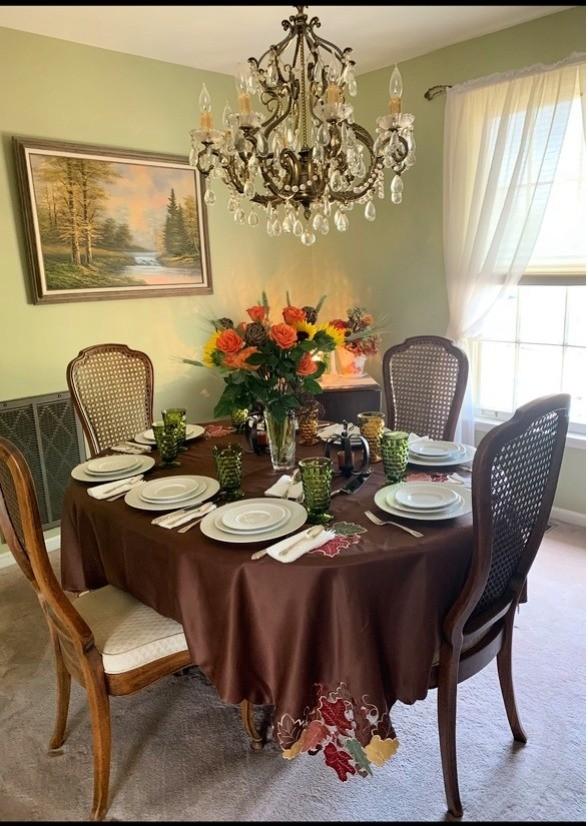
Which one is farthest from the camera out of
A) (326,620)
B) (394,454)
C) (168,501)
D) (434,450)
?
(434,450)

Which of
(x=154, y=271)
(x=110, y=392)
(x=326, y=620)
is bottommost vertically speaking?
(x=326, y=620)

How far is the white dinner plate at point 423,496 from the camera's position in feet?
5.40

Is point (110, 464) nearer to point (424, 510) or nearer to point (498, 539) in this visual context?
point (424, 510)

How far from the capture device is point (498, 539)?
5.08ft

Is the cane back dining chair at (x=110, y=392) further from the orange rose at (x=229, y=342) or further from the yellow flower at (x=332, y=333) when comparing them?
the yellow flower at (x=332, y=333)

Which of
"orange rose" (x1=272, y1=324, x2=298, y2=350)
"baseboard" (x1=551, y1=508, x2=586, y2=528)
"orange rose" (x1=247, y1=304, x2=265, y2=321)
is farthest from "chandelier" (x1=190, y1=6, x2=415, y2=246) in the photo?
"baseboard" (x1=551, y1=508, x2=586, y2=528)

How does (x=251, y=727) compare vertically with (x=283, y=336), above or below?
below

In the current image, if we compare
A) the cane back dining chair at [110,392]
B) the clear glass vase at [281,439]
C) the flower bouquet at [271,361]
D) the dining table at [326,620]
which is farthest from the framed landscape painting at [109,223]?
the dining table at [326,620]

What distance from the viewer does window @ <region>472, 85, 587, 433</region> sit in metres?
3.03

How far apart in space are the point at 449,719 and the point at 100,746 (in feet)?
3.17

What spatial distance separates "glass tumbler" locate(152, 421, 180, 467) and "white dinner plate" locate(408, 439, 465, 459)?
86 centimetres

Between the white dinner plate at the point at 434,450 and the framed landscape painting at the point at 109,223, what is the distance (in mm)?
2052

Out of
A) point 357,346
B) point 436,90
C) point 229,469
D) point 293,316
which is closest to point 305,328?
point 293,316

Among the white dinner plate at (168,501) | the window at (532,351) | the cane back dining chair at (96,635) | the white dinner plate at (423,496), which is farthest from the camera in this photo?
the window at (532,351)
